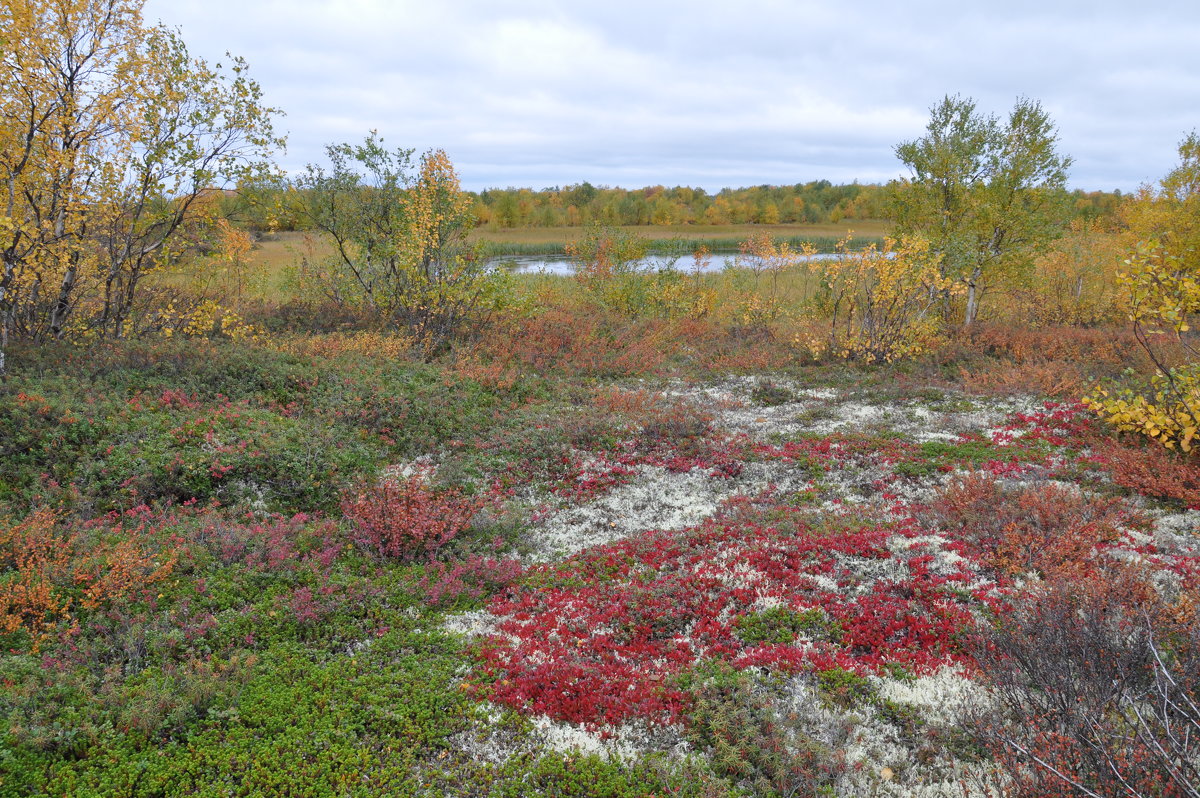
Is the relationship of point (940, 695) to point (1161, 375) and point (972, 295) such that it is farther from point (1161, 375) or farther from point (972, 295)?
point (972, 295)

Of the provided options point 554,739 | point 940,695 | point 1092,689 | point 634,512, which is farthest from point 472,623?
point 1092,689

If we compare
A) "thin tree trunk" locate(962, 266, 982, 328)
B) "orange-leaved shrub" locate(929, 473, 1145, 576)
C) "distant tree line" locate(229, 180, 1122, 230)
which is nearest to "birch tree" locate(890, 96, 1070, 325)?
"thin tree trunk" locate(962, 266, 982, 328)

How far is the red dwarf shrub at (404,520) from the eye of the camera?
905 centimetres

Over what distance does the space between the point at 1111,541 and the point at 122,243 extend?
2116 cm

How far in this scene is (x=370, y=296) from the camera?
23109 millimetres

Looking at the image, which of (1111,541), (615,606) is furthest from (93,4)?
(1111,541)

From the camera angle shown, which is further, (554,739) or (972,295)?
(972,295)

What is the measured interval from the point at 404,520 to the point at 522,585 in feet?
6.96

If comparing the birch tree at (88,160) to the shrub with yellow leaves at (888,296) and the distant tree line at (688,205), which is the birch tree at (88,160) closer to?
the shrub with yellow leaves at (888,296)

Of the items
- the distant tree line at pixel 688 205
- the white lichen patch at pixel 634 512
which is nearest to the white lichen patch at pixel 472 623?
the white lichen patch at pixel 634 512

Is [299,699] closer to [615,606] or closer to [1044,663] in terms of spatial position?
[615,606]

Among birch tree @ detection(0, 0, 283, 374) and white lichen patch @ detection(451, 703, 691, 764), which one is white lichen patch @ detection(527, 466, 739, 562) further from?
birch tree @ detection(0, 0, 283, 374)

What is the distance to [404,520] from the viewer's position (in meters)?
9.13

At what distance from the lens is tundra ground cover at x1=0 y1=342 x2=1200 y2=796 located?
5.21 metres
